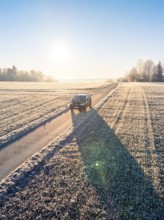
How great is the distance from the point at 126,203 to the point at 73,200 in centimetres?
164

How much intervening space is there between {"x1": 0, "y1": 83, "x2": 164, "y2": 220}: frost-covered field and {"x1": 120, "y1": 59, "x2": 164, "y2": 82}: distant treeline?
91405 millimetres

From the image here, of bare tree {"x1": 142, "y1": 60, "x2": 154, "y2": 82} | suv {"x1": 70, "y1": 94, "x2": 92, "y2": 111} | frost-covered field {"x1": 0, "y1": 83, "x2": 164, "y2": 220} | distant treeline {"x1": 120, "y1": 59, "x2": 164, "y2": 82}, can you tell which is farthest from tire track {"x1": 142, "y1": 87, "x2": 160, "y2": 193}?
bare tree {"x1": 142, "y1": 60, "x2": 154, "y2": 82}

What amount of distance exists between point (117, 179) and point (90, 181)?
1024 mm

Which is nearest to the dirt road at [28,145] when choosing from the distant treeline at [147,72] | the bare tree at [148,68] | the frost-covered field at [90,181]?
the frost-covered field at [90,181]

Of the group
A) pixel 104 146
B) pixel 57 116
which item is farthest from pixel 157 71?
pixel 104 146

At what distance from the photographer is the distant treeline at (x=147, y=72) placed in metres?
98.2

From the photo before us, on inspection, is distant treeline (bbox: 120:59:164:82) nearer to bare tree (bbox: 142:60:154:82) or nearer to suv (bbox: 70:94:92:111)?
bare tree (bbox: 142:60:154:82)

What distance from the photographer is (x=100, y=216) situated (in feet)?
20.3

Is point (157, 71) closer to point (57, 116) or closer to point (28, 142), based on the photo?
point (57, 116)

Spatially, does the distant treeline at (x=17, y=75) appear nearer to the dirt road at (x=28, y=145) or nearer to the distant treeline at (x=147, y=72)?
the distant treeline at (x=147, y=72)

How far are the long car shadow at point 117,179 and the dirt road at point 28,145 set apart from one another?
2.00 m

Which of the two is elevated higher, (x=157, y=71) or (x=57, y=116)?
(x=157, y=71)

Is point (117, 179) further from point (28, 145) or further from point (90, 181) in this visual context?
point (28, 145)

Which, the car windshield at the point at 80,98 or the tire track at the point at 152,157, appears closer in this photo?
the tire track at the point at 152,157
